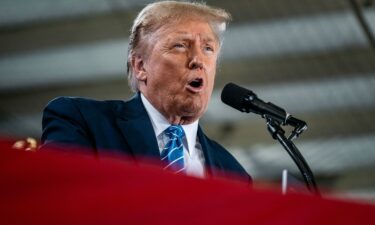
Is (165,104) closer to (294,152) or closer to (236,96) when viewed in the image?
(236,96)

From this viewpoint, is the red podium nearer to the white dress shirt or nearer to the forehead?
the white dress shirt

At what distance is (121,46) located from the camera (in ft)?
19.6

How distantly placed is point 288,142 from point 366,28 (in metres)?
3.90

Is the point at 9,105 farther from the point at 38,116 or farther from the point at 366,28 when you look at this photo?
the point at 366,28

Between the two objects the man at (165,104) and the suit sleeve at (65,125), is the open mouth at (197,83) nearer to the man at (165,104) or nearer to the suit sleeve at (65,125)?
the man at (165,104)

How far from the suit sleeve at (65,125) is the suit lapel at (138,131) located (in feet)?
0.33

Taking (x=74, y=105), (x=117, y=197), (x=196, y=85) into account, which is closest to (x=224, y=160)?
(x=196, y=85)

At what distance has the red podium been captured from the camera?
721mm

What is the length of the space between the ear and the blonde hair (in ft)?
0.06

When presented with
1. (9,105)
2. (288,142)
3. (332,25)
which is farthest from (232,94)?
(9,105)

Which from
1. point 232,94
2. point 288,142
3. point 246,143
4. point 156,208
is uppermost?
point 246,143

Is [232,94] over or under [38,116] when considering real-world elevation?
under

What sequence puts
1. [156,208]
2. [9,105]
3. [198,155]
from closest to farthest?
[156,208]
[198,155]
[9,105]

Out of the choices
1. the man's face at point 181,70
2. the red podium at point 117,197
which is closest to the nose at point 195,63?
the man's face at point 181,70
